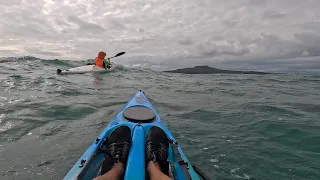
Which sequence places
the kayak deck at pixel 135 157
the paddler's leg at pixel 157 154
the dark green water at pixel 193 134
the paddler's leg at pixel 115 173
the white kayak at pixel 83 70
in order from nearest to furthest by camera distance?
the paddler's leg at pixel 115 173, the kayak deck at pixel 135 157, the paddler's leg at pixel 157 154, the dark green water at pixel 193 134, the white kayak at pixel 83 70

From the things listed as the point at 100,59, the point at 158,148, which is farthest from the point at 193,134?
the point at 100,59

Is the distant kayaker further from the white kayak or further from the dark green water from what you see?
the dark green water

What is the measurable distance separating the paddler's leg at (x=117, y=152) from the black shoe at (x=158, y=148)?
31 centimetres

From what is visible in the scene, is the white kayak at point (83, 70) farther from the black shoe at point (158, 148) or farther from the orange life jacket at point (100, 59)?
the black shoe at point (158, 148)

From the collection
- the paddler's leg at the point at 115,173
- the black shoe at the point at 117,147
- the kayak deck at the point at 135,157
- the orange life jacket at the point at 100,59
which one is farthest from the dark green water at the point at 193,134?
the orange life jacket at the point at 100,59

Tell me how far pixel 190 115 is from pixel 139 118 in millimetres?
3534

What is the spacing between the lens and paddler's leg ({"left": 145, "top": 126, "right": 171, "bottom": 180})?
2.91 metres

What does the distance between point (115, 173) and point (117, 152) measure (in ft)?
1.47

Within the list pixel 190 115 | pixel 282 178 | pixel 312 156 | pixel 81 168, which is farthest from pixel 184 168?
pixel 190 115

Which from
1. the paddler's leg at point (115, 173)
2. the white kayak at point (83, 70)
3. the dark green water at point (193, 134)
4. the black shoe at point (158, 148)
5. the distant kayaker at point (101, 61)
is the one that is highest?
the distant kayaker at point (101, 61)

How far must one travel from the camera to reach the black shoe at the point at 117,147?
10.3 feet

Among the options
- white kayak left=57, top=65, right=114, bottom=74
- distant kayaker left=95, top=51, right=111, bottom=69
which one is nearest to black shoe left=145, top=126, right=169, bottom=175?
white kayak left=57, top=65, right=114, bottom=74

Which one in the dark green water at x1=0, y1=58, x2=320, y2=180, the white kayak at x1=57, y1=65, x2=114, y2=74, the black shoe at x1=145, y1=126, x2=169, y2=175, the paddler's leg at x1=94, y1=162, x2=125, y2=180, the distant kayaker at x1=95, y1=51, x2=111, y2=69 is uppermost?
the distant kayaker at x1=95, y1=51, x2=111, y2=69

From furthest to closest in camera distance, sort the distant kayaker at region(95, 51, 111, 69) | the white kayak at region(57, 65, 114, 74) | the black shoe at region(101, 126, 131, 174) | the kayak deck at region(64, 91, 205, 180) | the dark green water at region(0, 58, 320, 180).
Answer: the distant kayaker at region(95, 51, 111, 69) < the white kayak at region(57, 65, 114, 74) < the dark green water at region(0, 58, 320, 180) < the black shoe at region(101, 126, 131, 174) < the kayak deck at region(64, 91, 205, 180)
